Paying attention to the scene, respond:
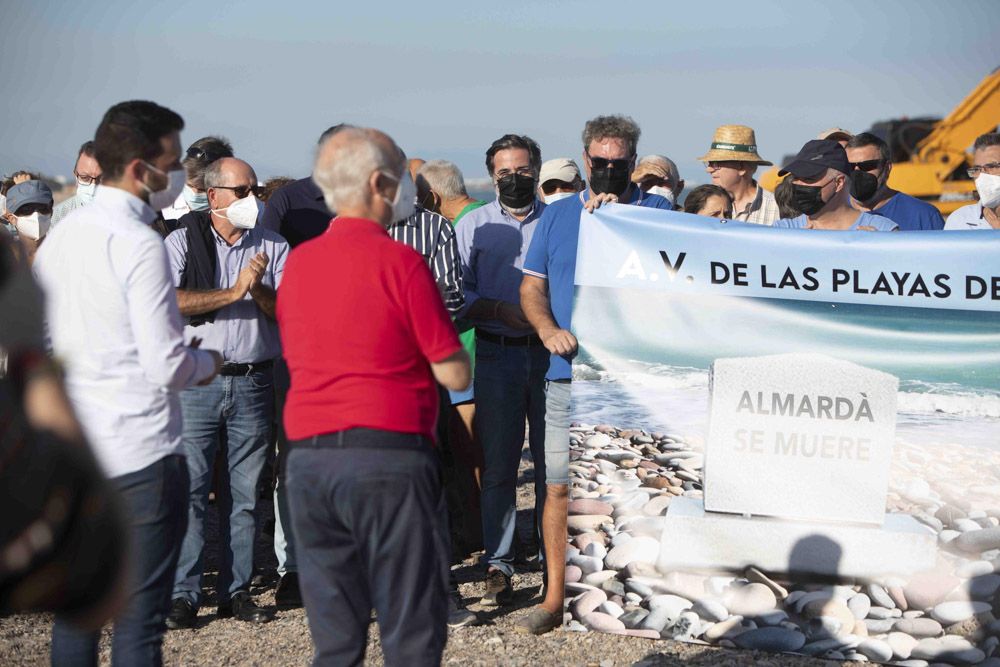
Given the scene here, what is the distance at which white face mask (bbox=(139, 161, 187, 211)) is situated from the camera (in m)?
3.79

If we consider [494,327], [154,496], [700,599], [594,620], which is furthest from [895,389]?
[154,496]

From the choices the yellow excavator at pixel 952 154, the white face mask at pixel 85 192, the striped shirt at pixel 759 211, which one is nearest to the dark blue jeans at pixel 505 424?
the white face mask at pixel 85 192

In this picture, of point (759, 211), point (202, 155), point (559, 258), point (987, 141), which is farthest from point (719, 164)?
point (202, 155)

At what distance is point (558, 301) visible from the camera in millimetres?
5652

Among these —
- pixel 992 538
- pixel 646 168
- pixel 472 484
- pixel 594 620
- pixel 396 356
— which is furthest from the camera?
pixel 646 168

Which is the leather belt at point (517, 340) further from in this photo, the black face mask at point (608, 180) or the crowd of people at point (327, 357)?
the black face mask at point (608, 180)

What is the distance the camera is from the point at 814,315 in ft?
16.6

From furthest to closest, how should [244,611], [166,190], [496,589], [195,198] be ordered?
[195,198]
[496,589]
[244,611]
[166,190]

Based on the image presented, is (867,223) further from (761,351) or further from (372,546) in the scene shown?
(372,546)

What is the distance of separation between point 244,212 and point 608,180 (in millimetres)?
1688

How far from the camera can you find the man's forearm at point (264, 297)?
5.57 metres

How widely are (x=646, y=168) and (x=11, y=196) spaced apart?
4.08 meters

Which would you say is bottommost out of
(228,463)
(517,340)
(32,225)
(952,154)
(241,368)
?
(228,463)

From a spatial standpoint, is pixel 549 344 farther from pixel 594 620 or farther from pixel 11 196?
pixel 11 196
